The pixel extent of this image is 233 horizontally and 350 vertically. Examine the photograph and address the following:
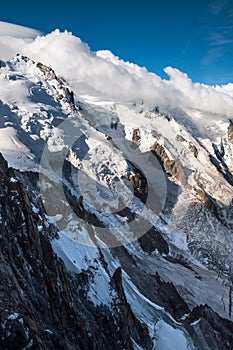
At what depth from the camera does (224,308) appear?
75750mm

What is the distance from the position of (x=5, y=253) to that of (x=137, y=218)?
249 ft

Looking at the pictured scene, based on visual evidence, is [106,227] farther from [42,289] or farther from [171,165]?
[171,165]

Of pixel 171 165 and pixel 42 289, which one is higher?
pixel 171 165

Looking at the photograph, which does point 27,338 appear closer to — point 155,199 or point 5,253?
point 5,253

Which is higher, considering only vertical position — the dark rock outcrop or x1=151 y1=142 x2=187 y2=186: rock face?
x1=151 y1=142 x2=187 y2=186: rock face

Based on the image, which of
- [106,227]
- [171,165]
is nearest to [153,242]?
[106,227]

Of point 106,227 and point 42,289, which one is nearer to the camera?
point 42,289

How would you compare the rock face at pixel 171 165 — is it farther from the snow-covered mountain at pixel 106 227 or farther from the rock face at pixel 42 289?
the rock face at pixel 42 289

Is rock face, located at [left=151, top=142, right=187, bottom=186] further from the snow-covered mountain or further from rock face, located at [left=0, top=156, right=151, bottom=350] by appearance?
rock face, located at [left=0, top=156, right=151, bottom=350]

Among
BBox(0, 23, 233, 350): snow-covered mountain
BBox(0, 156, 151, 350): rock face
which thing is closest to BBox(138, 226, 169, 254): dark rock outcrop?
BBox(0, 23, 233, 350): snow-covered mountain

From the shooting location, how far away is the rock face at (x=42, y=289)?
17.4 meters

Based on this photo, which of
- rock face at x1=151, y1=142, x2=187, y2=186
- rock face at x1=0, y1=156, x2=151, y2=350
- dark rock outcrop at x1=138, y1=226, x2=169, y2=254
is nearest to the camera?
rock face at x1=0, y1=156, x2=151, y2=350

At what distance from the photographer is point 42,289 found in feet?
70.0

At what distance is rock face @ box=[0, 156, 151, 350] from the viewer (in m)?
17.4
